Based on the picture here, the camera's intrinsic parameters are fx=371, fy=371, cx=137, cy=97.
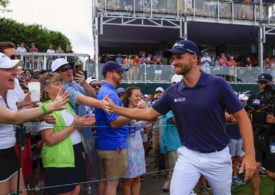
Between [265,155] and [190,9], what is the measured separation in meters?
16.4

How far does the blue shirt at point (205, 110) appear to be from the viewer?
350cm

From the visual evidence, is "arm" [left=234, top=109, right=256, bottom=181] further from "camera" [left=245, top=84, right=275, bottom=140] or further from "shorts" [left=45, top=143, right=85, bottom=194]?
"camera" [left=245, top=84, right=275, bottom=140]

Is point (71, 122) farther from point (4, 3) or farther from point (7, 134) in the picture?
point (4, 3)

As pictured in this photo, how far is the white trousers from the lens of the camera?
3535 millimetres

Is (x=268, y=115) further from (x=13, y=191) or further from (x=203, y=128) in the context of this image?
(x=13, y=191)

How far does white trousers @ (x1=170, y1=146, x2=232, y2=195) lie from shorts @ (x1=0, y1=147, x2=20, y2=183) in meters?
1.50

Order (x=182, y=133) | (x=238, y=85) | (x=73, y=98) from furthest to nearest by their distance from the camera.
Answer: (x=238, y=85), (x=73, y=98), (x=182, y=133)

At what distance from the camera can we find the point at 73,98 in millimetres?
4156

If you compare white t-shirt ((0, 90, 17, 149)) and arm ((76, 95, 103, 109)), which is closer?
white t-shirt ((0, 90, 17, 149))

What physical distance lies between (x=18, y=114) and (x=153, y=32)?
20960 millimetres

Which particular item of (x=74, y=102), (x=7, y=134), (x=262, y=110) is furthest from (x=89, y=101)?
(x=262, y=110)

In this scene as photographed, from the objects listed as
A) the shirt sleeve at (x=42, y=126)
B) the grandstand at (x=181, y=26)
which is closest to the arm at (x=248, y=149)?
the shirt sleeve at (x=42, y=126)

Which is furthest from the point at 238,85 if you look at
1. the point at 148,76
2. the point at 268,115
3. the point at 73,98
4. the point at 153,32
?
the point at 73,98

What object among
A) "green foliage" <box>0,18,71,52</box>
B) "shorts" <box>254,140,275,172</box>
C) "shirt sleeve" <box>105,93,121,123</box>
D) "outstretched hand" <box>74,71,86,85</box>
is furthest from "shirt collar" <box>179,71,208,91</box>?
"green foliage" <box>0,18,71,52</box>
